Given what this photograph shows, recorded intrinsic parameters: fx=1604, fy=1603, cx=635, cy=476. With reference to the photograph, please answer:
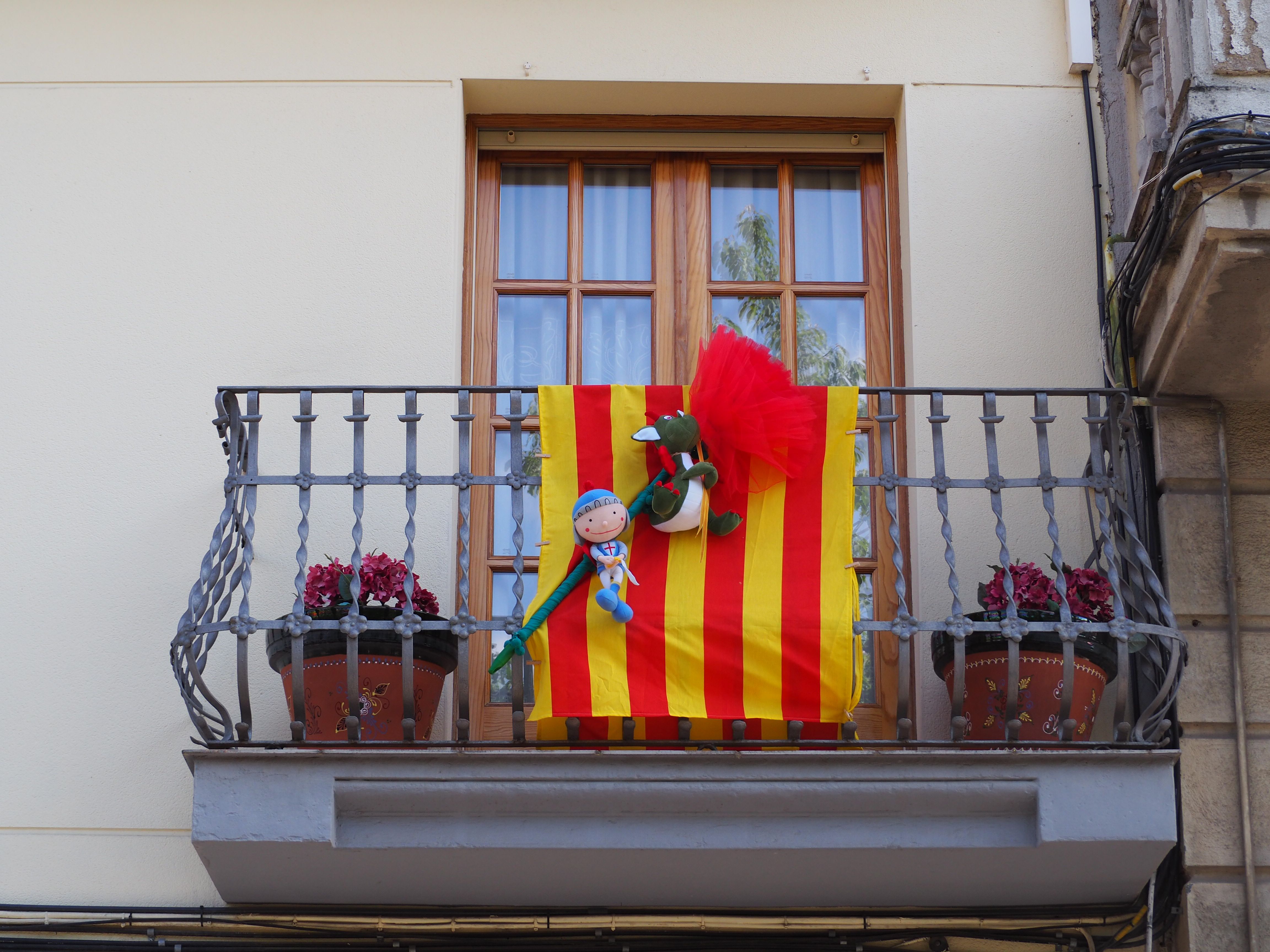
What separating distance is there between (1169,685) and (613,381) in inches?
92.9

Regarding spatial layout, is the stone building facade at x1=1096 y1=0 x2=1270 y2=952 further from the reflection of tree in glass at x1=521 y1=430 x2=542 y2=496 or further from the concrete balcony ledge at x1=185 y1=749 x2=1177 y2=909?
the reflection of tree in glass at x1=521 y1=430 x2=542 y2=496

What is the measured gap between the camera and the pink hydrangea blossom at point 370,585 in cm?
510

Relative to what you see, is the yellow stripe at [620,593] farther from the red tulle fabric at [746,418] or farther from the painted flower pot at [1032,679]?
the painted flower pot at [1032,679]

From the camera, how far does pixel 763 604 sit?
4.98 meters

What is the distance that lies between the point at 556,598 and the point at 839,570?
35.2 inches

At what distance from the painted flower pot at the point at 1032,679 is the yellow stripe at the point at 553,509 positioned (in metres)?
1.28

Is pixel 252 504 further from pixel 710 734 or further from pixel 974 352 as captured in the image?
pixel 974 352

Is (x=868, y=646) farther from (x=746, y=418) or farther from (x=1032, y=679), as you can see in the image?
(x=746, y=418)

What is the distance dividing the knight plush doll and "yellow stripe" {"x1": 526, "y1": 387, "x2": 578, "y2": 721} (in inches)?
3.8

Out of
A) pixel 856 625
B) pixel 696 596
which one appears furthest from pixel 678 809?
pixel 856 625

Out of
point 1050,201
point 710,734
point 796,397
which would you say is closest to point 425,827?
point 710,734

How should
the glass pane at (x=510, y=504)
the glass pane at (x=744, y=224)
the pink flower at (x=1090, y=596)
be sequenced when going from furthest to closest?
1. the glass pane at (x=744, y=224)
2. the glass pane at (x=510, y=504)
3. the pink flower at (x=1090, y=596)

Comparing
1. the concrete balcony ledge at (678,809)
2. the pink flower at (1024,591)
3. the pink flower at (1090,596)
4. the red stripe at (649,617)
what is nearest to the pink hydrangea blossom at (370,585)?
the concrete balcony ledge at (678,809)

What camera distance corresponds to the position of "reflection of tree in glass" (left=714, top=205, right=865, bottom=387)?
6.18 meters
